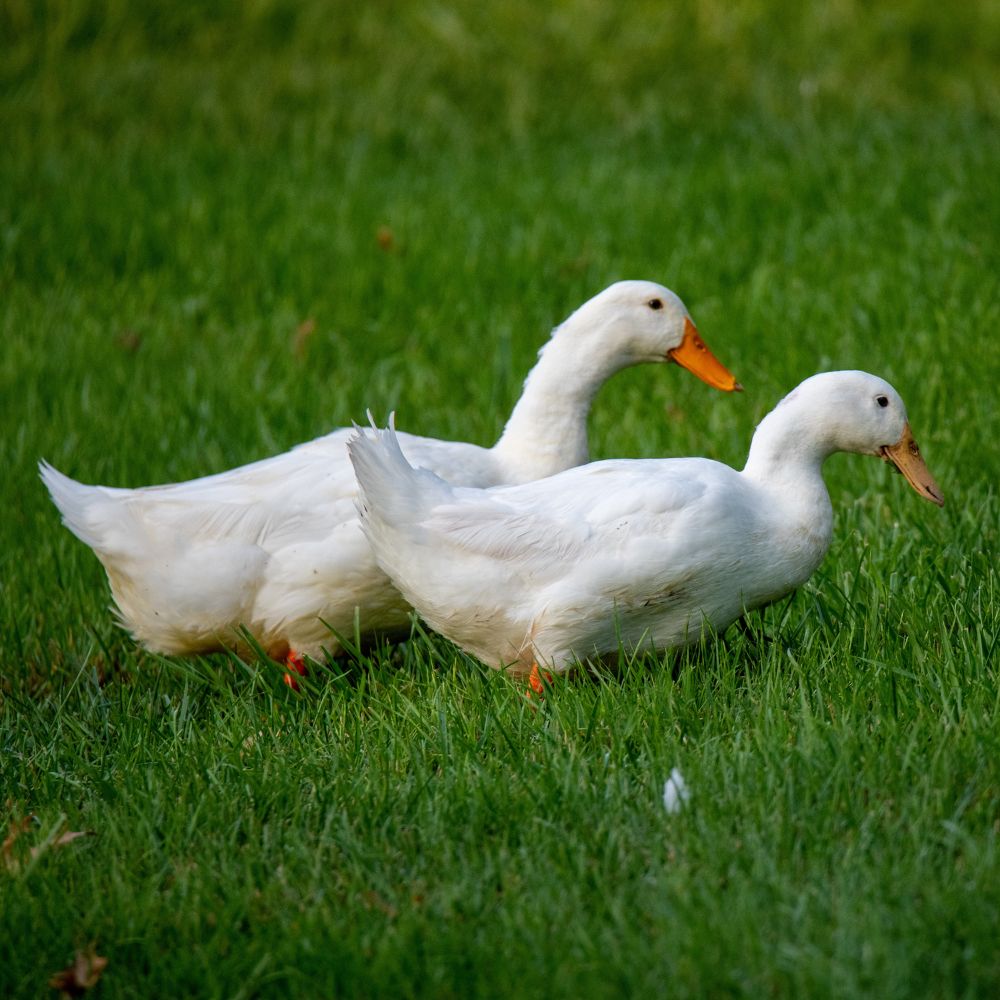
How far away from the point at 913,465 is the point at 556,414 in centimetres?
112

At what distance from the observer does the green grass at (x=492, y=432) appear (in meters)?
2.83

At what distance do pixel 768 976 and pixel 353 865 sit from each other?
941 millimetres

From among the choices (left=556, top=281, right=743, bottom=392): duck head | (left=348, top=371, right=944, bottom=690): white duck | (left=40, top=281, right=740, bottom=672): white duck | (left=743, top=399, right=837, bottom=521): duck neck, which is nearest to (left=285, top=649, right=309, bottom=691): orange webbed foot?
(left=40, top=281, right=740, bottom=672): white duck

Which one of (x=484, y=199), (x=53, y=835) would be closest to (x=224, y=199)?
(x=484, y=199)

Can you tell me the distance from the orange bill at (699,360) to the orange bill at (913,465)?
793 millimetres

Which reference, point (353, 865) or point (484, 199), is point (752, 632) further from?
point (484, 199)

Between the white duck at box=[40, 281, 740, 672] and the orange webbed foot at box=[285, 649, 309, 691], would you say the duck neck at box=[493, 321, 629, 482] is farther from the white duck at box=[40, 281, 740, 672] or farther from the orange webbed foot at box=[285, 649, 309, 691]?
the orange webbed foot at box=[285, 649, 309, 691]

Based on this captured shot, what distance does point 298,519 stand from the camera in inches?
169

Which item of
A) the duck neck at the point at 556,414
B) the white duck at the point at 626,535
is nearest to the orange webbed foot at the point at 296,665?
the white duck at the point at 626,535

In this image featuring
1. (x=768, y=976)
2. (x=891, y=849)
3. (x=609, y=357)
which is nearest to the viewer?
(x=768, y=976)

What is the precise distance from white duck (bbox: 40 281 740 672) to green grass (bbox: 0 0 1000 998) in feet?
0.62

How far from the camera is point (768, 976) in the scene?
2549 mm

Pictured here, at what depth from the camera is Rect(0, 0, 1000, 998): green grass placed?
2.83 metres

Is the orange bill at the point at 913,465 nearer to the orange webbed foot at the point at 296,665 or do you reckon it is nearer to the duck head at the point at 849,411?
Result: the duck head at the point at 849,411
